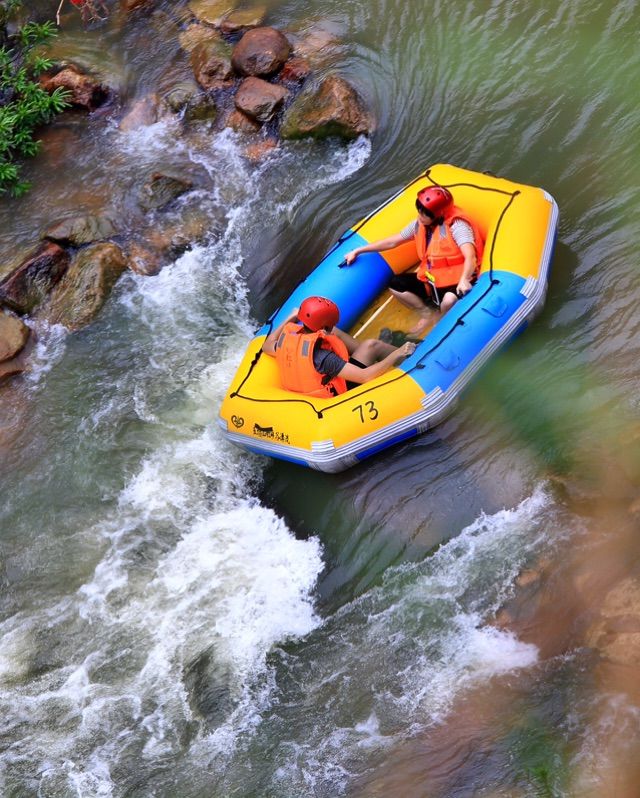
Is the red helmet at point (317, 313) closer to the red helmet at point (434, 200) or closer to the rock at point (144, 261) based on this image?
the red helmet at point (434, 200)

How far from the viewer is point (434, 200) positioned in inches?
237

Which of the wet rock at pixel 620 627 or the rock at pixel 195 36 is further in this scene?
the rock at pixel 195 36

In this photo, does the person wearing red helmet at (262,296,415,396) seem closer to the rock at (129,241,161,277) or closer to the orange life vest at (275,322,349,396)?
the orange life vest at (275,322,349,396)

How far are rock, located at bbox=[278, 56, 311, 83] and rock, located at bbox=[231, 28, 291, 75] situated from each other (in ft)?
0.23

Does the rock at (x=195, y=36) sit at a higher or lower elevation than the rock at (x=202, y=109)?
higher

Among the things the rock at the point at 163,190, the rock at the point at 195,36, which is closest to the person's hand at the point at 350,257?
the rock at the point at 163,190

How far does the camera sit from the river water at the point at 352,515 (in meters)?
4.78

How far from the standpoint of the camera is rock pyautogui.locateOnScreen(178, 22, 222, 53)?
9477 millimetres

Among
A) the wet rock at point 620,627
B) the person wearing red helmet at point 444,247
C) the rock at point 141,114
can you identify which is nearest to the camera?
the wet rock at point 620,627

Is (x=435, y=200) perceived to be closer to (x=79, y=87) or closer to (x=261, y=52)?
(x=261, y=52)

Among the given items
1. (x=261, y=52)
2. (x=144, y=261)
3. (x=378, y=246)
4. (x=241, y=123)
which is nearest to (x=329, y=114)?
(x=241, y=123)

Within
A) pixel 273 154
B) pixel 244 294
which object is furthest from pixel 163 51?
pixel 244 294

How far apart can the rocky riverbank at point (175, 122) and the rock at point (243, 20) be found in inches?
0.6

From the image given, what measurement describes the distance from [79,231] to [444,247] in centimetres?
378
